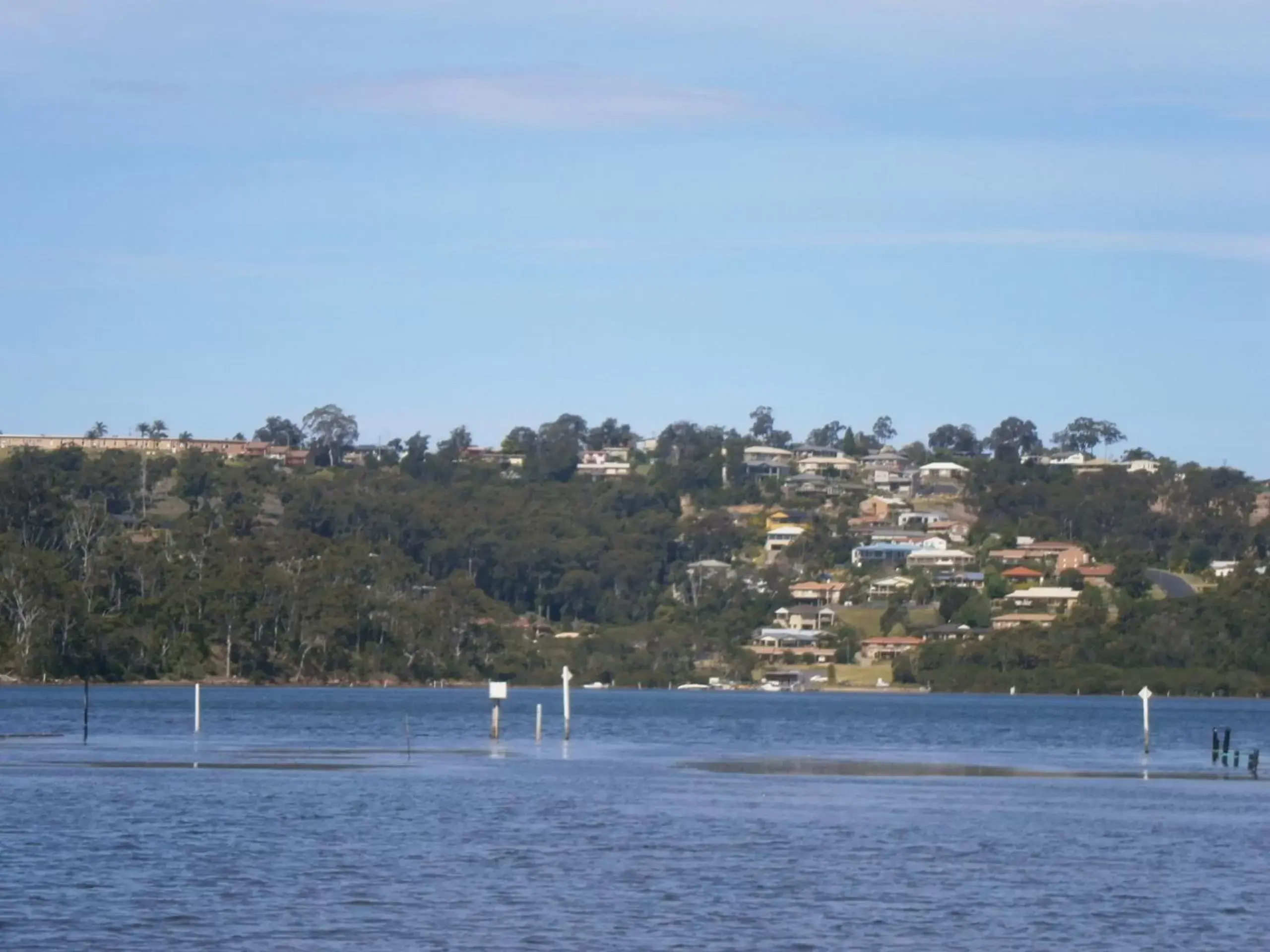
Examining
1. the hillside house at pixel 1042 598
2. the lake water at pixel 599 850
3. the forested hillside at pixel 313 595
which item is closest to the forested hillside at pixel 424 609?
the forested hillside at pixel 313 595

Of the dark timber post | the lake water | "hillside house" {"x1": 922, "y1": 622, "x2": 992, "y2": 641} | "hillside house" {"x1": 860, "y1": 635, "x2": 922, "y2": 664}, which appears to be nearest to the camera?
the lake water

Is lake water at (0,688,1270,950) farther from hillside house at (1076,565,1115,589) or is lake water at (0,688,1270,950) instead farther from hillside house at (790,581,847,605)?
hillside house at (1076,565,1115,589)

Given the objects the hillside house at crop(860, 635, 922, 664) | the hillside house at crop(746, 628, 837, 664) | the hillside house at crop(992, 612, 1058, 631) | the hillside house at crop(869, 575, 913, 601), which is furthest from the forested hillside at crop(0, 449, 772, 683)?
the hillside house at crop(992, 612, 1058, 631)

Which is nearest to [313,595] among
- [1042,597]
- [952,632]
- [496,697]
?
[952,632]

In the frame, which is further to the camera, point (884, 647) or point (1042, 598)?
point (1042, 598)

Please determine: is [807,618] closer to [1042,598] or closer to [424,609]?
[1042,598]

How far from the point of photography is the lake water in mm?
27016

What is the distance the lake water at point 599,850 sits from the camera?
27.0 metres

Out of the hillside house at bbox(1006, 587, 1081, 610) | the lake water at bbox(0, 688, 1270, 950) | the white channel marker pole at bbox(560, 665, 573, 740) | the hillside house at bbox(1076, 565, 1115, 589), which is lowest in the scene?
the lake water at bbox(0, 688, 1270, 950)

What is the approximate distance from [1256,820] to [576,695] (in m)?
108

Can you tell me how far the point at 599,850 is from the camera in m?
35.4

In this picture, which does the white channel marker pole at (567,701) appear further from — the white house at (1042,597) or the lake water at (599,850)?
the white house at (1042,597)

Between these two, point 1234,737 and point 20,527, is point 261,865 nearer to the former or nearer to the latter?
point 1234,737

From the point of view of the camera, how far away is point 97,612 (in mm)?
146000
